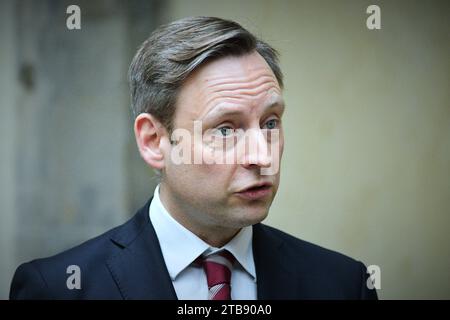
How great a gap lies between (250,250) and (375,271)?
47.6 inches

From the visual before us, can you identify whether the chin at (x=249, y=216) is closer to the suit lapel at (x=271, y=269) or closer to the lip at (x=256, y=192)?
the lip at (x=256, y=192)

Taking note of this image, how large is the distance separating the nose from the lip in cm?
8

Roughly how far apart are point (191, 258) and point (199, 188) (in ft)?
0.88

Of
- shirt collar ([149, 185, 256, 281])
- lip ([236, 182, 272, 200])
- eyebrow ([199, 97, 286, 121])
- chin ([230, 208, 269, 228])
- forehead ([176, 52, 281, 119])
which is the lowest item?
shirt collar ([149, 185, 256, 281])

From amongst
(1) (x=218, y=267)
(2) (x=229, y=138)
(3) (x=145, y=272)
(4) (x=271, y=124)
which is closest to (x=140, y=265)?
(3) (x=145, y=272)

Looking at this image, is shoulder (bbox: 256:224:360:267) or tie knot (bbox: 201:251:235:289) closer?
tie knot (bbox: 201:251:235:289)

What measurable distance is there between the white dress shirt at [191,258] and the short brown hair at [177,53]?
0.38 metres

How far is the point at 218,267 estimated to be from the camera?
6.57 ft

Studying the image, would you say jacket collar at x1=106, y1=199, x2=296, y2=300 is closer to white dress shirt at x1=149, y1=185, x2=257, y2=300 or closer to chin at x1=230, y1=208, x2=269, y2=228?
white dress shirt at x1=149, y1=185, x2=257, y2=300

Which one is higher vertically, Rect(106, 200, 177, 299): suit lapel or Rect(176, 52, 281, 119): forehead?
Rect(176, 52, 281, 119): forehead

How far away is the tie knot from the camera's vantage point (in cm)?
197

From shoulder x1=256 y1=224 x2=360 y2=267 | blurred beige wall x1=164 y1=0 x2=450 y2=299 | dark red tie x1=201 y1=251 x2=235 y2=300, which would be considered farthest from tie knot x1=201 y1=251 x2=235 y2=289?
blurred beige wall x1=164 y1=0 x2=450 y2=299

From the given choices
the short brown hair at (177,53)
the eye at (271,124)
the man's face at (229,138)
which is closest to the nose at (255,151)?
the man's face at (229,138)
